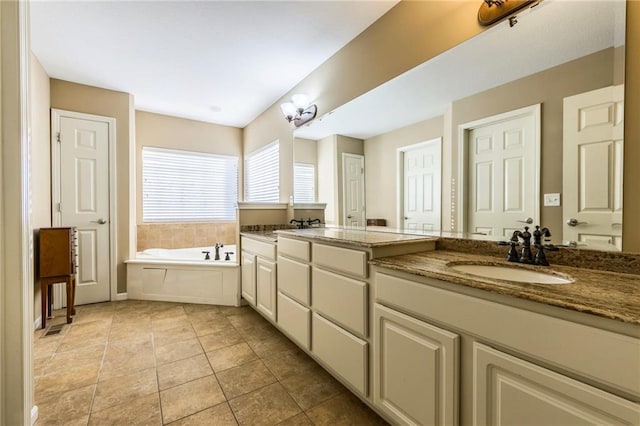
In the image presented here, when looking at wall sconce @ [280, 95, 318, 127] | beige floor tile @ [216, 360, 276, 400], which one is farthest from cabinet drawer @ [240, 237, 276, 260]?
→ wall sconce @ [280, 95, 318, 127]

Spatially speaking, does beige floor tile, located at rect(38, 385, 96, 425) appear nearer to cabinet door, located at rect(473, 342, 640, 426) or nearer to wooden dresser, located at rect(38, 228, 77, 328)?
wooden dresser, located at rect(38, 228, 77, 328)

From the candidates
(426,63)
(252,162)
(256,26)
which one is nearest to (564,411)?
(426,63)

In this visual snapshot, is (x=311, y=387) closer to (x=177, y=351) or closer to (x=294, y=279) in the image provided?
(x=294, y=279)

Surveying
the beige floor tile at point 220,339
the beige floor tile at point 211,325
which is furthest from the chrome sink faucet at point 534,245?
the beige floor tile at point 211,325

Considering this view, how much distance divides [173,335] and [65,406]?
865 mm

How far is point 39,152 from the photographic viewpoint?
103 inches

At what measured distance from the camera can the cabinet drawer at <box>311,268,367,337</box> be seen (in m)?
1.37

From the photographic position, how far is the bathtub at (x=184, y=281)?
302cm

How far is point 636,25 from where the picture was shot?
102cm

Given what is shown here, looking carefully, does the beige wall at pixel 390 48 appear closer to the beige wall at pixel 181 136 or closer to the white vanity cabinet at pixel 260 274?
the white vanity cabinet at pixel 260 274

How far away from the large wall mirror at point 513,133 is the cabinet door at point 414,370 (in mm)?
719

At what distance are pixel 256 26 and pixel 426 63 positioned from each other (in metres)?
1.30

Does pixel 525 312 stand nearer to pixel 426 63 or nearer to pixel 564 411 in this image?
pixel 564 411

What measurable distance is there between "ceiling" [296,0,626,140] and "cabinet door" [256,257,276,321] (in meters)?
1.40
